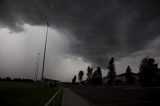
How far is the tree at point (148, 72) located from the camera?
282 ft

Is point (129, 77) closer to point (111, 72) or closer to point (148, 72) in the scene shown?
point (111, 72)

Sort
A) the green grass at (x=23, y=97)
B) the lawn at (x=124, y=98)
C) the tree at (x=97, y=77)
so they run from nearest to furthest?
the green grass at (x=23, y=97)
the lawn at (x=124, y=98)
the tree at (x=97, y=77)

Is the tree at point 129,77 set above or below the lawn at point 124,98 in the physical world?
above

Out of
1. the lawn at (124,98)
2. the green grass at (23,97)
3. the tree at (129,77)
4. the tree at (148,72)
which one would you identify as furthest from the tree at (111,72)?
the green grass at (23,97)

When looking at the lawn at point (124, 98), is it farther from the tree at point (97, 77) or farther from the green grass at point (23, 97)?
the tree at point (97, 77)

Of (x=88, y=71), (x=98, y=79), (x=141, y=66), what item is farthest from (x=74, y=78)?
(x=141, y=66)

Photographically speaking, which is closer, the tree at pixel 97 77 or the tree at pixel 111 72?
the tree at pixel 111 72

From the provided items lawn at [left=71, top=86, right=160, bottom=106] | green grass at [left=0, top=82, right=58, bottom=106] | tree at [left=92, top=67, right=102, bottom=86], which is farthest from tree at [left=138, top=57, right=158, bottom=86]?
green grass at [left=0, top=82, right=58, bottom=106]

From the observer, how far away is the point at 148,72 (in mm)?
86812

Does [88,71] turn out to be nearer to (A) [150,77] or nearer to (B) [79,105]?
(A) [150,77]

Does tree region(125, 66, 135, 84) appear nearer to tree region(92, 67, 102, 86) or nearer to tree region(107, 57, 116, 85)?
tree region(107, 57, 116, 85)

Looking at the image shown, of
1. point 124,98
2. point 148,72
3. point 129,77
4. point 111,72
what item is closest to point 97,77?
point 111,72

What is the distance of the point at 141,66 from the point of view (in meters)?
93.1

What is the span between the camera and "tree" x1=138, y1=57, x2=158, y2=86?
85838 millimetres
